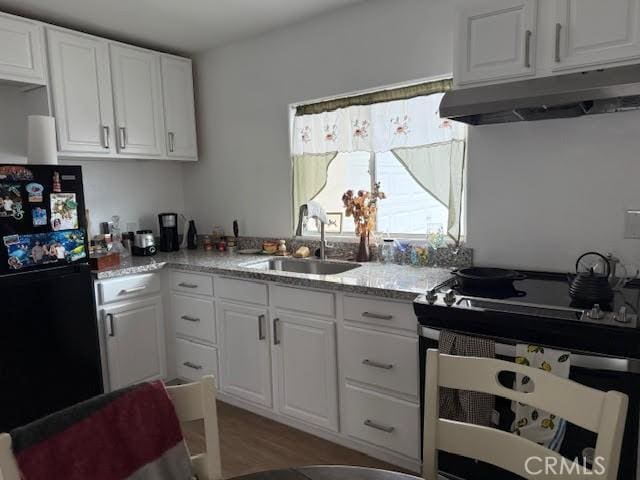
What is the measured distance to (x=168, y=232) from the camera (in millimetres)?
3371

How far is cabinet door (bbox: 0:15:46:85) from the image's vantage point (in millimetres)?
2416

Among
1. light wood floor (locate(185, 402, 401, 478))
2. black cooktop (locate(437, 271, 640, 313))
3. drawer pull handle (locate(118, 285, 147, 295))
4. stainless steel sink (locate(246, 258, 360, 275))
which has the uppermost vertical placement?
black cooktop (locate(437, 271, 640, 313))

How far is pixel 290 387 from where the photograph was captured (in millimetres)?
2408

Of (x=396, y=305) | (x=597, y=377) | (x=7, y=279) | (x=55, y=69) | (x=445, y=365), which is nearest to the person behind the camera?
(x=445, y=365)

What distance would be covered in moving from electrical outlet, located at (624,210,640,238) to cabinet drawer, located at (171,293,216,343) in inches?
Answer: 85.6

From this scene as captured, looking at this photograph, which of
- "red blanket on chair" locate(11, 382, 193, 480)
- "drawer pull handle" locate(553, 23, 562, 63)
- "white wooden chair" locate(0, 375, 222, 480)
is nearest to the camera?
"red blanket on chair" locate(11, 382, 193, 480)

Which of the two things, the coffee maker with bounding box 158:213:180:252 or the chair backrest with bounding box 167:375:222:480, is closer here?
the chair backrest with bounding box 167:375:222:480

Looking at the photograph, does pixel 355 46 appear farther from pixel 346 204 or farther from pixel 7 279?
pixel 7 279

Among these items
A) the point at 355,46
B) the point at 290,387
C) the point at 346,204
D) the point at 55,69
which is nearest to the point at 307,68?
the point at 355,46

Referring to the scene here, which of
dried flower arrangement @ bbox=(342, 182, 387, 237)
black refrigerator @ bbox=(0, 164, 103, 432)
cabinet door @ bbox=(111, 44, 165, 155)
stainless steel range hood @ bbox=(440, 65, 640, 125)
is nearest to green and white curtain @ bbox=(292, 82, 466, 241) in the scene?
dried flower arrangement @ bbox=(342, 182, 387, 237)

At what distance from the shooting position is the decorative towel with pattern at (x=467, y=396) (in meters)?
1.58

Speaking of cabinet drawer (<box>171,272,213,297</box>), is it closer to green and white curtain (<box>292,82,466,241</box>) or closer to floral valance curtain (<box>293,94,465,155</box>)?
green and white curtain (<box>292,82,466,241</box>)

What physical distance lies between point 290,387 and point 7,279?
4.88 feet

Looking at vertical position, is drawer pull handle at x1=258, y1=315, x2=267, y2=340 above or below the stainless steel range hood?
below
